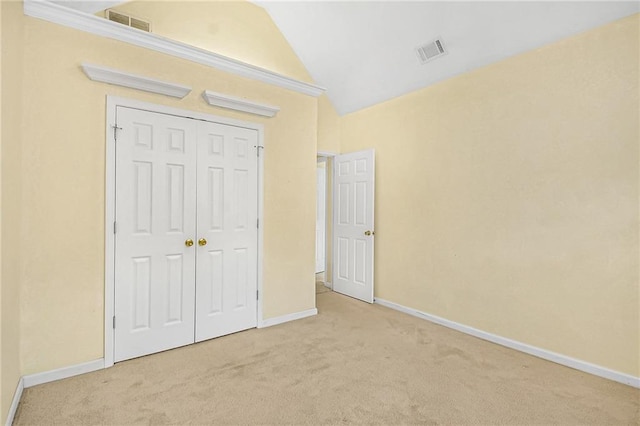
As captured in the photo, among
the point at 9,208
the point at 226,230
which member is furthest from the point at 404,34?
the point at 9,208

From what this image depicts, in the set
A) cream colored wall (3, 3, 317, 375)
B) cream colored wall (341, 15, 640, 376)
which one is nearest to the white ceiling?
cream colored wall (341, 15, 640, 376)

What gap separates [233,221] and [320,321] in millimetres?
1456

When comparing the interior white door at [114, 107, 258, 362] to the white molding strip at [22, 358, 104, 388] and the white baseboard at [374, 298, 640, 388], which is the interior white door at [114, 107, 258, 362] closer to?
the white molding strip at [22, 358, 104, 388]

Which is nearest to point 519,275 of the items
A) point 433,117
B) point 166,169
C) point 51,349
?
point 433,117

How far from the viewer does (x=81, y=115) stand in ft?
7.64

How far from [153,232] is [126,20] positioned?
1875mm


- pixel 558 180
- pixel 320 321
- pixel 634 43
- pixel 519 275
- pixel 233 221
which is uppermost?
Answer: pixel 634 43

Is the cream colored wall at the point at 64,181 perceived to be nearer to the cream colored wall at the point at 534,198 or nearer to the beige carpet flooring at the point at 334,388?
the beige carpet flooring at the point at 334,388

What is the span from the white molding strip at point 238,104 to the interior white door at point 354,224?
1.50 meters

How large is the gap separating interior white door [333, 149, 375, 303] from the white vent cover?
3.99 ft

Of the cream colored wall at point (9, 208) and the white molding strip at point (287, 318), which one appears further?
the white molding strip at point (287, 318)

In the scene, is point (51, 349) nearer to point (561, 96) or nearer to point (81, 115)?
point (81, 115)

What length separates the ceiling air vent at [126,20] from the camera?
2680mm

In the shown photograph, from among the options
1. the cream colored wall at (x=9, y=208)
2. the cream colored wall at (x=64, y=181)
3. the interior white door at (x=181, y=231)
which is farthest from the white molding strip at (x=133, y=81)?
the cream colored wall at (x=9, y=208)
